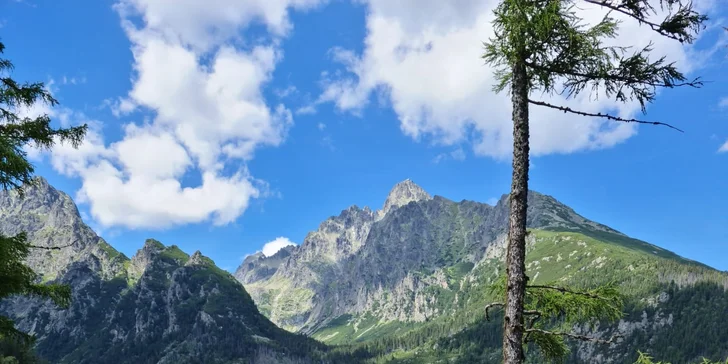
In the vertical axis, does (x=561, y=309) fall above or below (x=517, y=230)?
below

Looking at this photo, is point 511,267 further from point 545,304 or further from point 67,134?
point 67,134

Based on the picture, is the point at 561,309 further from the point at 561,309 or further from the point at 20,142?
the point at 20,142

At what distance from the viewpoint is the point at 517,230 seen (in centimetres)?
1205

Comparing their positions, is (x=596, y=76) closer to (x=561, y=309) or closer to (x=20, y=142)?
(x=561, y=309)

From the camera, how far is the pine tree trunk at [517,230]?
1162 cm

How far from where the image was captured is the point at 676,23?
Result: 11438mm

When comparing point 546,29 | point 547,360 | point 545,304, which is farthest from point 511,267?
point 546,29

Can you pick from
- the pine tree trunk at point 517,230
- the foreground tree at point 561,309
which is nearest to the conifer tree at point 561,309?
the foreground tree at point 561,309

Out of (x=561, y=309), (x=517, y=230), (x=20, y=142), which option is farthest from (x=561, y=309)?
(x=20, y=142)

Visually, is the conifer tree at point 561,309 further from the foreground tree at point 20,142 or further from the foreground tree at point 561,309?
the foreground tree at point 20,142

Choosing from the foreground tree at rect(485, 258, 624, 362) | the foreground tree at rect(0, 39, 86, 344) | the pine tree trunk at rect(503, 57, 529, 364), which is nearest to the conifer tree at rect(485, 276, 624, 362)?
the foreground tree at rect(485, 258, 624, 362)

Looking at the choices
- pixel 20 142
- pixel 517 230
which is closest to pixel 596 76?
pixel 517 230

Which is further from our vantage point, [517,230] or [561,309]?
[561,309]

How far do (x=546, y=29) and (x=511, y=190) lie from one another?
4.05 meters
